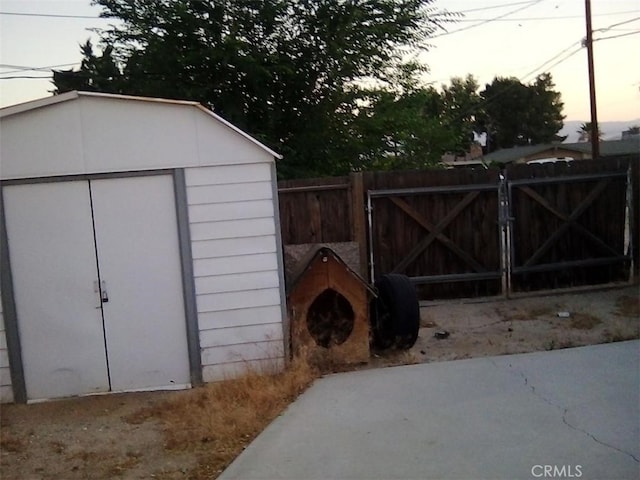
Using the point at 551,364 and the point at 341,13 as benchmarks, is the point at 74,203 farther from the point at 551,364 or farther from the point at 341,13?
the point at 341,13

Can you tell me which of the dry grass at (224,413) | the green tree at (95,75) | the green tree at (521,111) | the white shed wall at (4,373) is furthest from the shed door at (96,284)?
the green tree at (521,111)

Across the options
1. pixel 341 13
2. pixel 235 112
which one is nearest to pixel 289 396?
pixel 235 112

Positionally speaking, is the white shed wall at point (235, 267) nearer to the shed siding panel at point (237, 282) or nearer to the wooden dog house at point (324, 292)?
the shed siding panel at point (237, 282)

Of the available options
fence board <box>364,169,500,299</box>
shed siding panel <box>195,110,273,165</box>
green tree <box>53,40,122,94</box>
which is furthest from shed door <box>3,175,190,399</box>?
green tree <box>53,40,122,94</box>

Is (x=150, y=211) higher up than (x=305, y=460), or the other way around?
(x=150, y=211)

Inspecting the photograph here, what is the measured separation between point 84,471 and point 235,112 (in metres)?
10.00

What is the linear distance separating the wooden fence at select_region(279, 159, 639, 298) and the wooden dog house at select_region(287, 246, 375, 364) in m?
2.31

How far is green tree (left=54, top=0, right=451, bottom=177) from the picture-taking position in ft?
44.0

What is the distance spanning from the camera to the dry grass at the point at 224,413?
4.67m

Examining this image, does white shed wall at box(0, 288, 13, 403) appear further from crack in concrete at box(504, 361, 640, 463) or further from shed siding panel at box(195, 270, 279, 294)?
crack in concrete at box(504, 361, 640, 463)

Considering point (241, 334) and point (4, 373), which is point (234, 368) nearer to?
point (241, 334)

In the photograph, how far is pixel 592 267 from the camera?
972cm

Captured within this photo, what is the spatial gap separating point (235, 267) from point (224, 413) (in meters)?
1.55

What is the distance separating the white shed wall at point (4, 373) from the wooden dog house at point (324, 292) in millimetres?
2708
